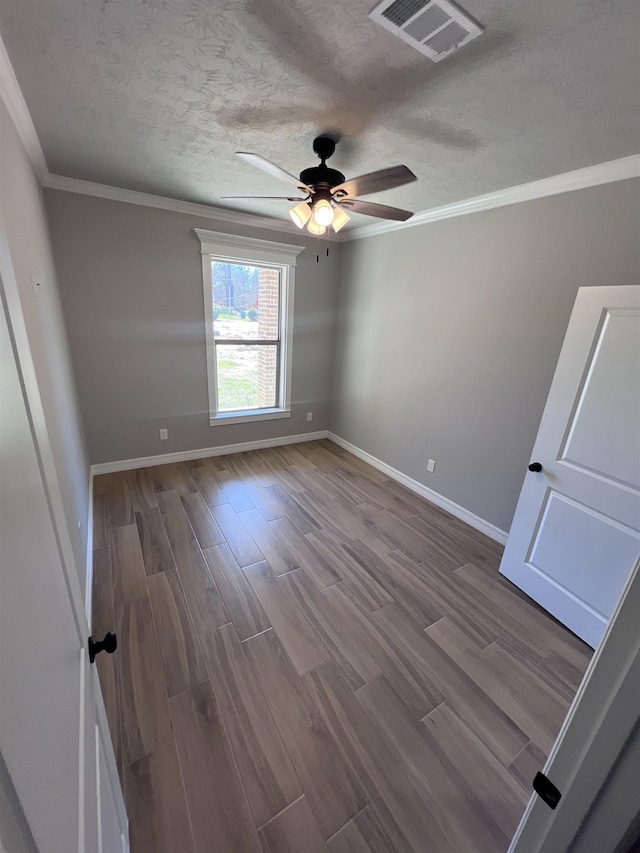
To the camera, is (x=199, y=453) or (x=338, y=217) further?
(x=199, y=453)

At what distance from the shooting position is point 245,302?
3.69 metres

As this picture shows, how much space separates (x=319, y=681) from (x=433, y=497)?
199cm

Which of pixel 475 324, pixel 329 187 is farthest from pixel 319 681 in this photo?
pixel 475 324

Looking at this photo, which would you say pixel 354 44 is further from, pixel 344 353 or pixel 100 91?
pixel 344 353

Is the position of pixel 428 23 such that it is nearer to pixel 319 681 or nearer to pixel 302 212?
pixel 302 212

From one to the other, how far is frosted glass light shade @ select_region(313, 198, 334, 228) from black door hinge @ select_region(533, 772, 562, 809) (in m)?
2.14

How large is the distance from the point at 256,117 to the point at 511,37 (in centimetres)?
110

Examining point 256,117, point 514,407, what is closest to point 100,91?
point 256,117

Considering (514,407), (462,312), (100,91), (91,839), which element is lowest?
(91,839)

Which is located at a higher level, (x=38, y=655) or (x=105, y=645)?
(x=38, y=655)

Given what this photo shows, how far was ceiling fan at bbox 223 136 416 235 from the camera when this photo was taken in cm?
158

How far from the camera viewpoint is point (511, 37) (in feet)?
3.65

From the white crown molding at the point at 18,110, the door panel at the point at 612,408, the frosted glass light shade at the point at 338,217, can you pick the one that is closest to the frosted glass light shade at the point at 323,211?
the frosted glass light shade at the point at 338,217

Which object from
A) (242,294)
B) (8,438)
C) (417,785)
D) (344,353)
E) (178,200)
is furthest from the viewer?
(344,353)
